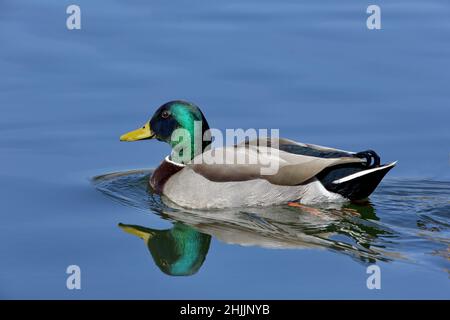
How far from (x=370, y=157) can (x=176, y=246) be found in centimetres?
225

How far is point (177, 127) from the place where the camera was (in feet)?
36.0

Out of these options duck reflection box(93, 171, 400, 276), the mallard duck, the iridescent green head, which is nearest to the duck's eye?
the iridescent green head

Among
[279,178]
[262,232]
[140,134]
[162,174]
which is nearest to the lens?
[262,232]

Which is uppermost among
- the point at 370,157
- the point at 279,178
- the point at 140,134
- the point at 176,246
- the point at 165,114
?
the point at 165,114

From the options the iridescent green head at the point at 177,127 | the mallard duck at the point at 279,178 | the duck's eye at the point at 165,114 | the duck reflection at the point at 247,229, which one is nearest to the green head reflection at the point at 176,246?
the duck reflection at the point at 247,229

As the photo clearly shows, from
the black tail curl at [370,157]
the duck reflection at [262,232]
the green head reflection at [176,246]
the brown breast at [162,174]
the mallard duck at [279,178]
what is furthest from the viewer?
the brown breast at [162,174]

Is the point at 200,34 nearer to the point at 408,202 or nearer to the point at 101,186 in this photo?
the point at 101,186

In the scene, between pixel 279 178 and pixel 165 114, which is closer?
pixel 279 178

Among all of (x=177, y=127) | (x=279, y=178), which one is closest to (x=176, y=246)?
(x=279, y=178)

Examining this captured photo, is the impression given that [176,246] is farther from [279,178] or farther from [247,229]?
[279,178]

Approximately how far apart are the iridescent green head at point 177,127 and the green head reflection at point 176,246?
136cm

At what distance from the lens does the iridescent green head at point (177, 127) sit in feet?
35.8

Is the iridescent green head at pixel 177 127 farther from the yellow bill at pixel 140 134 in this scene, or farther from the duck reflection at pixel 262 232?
the duck reflection at pixel 262 232

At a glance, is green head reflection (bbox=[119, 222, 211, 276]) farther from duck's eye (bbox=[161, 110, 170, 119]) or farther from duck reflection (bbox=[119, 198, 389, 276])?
duck's eye (bbox=[161, 110, 170, 119])
